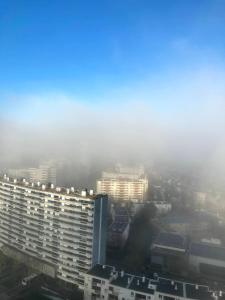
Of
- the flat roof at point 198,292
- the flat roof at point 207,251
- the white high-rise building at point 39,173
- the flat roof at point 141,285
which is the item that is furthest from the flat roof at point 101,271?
the white high-rise building at point 39,173

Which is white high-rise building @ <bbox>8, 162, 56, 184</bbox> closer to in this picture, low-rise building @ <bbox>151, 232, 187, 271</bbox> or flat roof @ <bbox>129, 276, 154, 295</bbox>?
low-rise building @ <bbox>151, 232, 187, 271</bbox>

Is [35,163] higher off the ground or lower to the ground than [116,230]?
higher

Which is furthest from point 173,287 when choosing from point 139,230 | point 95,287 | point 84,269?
point 139,230

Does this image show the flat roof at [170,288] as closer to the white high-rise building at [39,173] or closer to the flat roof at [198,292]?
the flat roof at [198,292]

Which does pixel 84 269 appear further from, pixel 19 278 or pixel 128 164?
pixel 128 164

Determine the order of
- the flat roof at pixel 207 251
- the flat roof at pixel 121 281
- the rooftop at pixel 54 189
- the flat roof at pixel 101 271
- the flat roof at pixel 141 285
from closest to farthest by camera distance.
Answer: the flat roof at pixel 141 285
the flat roof at pixel 121 281
the flat roof at pixel 101 271
the rooftop at pixel 54 189
the flat roof at pixel 207 251

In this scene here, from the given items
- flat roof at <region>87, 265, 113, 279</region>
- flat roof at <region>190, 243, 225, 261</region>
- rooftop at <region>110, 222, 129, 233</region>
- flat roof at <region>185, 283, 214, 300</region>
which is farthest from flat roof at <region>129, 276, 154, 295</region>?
rooftop at <region>110, 222, 129, 233</region>
